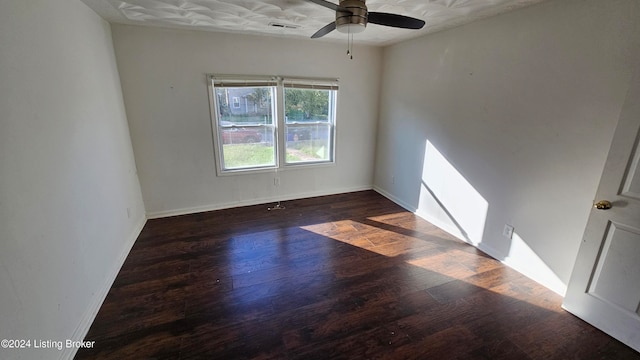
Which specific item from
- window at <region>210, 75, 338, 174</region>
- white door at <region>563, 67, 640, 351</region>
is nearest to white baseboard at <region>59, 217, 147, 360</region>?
window at <region>210, 75, 338, 174</region>

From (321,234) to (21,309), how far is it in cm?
238

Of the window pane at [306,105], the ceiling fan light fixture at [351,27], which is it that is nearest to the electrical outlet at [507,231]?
the ceiling fan light fixture at [351,27]

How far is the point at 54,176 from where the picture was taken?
1687mm

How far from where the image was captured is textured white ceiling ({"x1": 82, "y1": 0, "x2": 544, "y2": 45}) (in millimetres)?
2257

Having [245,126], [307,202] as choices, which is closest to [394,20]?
[245,126]

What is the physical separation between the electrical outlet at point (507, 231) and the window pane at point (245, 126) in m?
2.95

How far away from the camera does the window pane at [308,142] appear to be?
410 centimetres

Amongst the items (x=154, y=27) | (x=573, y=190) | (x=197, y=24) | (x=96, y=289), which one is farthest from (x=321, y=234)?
(x=154, y=27)

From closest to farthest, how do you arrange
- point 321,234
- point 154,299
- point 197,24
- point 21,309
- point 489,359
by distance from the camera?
1. point 21,309
2. point 489,359
3. point 154,299
4. point 197,24
5. point 321,234

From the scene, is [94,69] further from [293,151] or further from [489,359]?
[489,359]

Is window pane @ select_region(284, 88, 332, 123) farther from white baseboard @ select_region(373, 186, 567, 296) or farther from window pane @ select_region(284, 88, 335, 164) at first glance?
white baseboard @ select_region(373, 186, 567, 296)

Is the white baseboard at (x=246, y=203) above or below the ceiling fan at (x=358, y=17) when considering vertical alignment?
below

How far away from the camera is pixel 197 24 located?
2943 mm

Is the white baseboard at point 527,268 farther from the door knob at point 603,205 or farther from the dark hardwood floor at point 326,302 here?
the door knob at point 603,205
